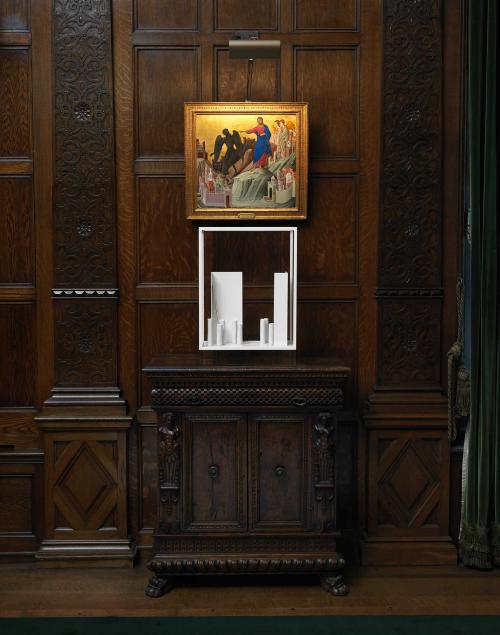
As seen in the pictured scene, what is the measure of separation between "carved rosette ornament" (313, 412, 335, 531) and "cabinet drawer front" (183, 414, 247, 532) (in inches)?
15.2

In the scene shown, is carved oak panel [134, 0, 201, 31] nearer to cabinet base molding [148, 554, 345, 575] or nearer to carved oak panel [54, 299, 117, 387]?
carved oak panel [54, 299, 117, 387]

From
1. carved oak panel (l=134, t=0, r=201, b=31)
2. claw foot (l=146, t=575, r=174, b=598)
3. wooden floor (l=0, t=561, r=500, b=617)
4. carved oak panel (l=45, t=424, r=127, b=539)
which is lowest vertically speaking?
wooden floor (l=0, t=561, r=500, b=617)

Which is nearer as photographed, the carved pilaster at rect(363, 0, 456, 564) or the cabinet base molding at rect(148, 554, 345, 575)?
the cabinet base molding at rect(148, 554, 345, 575)

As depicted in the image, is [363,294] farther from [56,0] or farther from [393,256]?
[56,0]

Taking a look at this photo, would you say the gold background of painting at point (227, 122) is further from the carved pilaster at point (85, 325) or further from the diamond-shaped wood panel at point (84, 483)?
the diamond-shaped wood panel at point (84, 483)

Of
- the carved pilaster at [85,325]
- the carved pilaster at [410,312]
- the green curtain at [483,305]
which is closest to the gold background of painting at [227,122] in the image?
the carved pilaster at [85,325]

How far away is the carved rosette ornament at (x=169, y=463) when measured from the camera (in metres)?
3.88

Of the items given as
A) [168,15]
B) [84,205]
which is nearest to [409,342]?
[84,205]

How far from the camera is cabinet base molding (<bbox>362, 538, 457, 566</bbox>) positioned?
428cm

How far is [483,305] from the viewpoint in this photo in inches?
163

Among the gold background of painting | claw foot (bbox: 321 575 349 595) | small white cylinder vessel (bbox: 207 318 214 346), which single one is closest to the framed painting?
the gold background of painting

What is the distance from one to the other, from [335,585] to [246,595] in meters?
0.48

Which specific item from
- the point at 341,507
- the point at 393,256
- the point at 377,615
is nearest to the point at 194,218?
the point at 393,256

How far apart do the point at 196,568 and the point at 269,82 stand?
2.77 m
